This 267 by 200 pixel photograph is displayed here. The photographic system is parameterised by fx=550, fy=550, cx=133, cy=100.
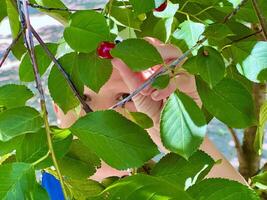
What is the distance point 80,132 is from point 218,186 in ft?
0.34

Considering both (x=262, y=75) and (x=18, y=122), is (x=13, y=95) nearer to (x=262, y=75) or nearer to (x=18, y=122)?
(x=18, y=122)

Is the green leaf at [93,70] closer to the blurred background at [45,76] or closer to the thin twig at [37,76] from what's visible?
the thin twig at [37,76]

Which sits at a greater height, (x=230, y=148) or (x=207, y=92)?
(x=207, y=92)

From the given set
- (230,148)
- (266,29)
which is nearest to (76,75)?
(266,29)

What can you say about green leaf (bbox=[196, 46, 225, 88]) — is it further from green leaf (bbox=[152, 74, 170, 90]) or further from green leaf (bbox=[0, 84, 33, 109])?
green leaf (bbox=[0, 84, 33, 109])

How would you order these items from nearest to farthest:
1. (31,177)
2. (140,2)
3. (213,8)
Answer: (31,177), (140,2), (213,8)

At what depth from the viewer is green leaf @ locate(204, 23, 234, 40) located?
0.45 metres

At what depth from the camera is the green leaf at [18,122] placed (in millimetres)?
387

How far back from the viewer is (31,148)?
15.6 inches

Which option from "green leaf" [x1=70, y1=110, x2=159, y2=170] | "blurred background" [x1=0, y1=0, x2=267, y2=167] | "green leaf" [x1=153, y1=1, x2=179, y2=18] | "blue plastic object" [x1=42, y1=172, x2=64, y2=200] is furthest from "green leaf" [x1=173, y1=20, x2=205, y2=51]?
"blurred background" [x1=0, y1=0, x2=267, y2=167]

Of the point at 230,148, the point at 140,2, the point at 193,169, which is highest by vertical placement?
the point at 140,2

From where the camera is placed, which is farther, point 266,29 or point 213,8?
point 213,8

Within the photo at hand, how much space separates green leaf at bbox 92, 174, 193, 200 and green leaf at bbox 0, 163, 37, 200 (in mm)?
55

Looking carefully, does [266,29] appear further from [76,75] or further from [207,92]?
[76,75]
